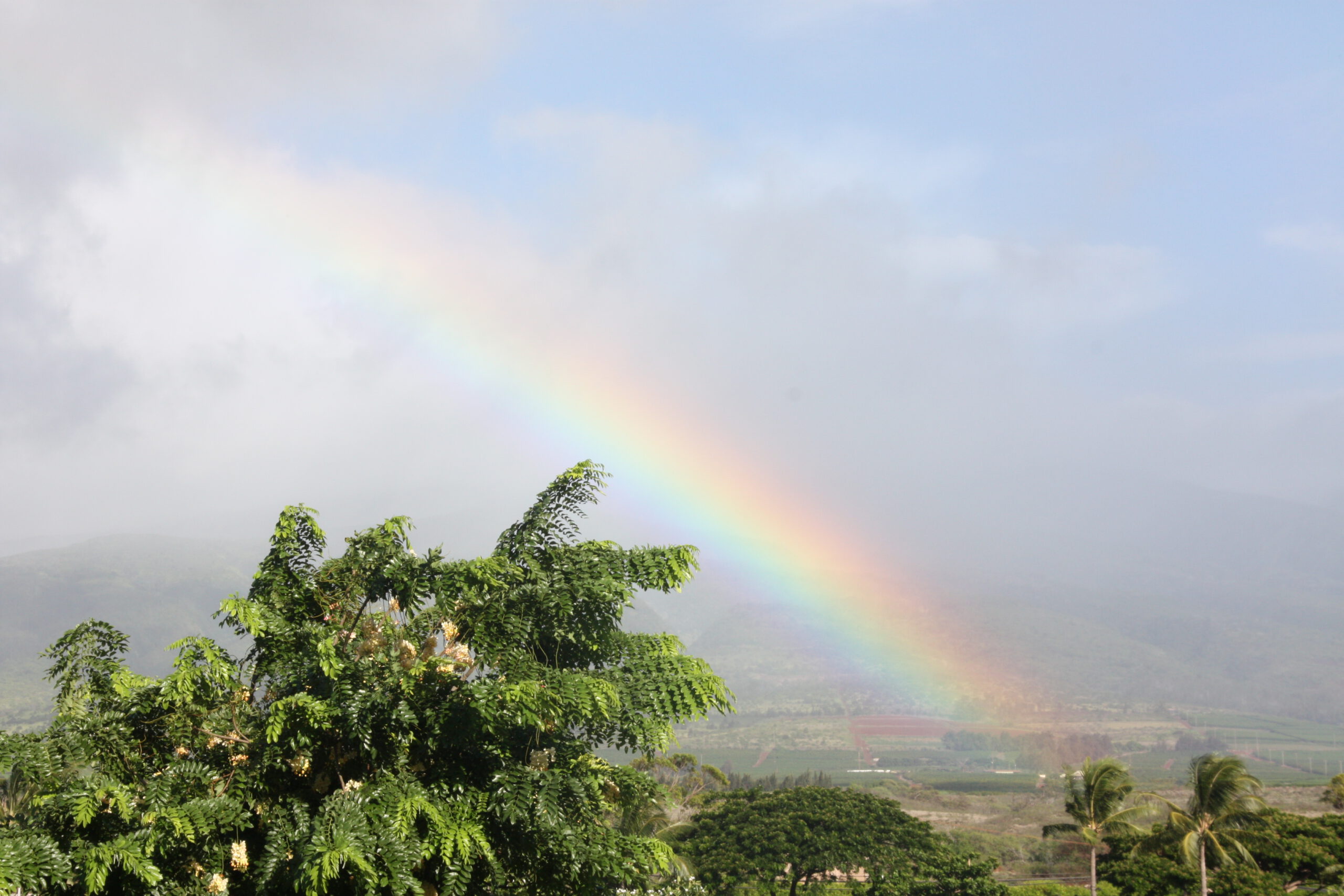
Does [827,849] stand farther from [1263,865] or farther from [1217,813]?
[1263,865]

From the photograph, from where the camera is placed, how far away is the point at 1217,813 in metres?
34.0

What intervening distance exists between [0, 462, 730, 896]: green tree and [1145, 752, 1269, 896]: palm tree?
106ft

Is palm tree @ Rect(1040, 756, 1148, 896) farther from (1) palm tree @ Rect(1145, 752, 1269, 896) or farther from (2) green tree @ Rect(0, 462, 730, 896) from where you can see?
(2) green tree @ Rect(0, 462, 730, 896)

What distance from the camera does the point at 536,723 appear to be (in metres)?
8.52

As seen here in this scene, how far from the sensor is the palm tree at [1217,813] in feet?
111

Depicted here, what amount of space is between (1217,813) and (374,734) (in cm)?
3639

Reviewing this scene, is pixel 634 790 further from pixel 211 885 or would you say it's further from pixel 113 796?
pixel 113 796

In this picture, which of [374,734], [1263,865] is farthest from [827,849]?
[374,734]

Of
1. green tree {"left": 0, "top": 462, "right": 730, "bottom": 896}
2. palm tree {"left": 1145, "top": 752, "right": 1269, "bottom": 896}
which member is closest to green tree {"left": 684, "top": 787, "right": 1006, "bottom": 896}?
palm tree {"left": 1145, "top": 752, "right": 1269, "bottom": 896}

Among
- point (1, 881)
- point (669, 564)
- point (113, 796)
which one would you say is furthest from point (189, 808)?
point (669, 564)

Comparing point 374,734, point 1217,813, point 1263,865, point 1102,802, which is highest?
point 374,734

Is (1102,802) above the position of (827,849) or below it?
above

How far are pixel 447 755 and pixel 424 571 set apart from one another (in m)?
2.18

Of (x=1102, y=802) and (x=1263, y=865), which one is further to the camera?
(x=1102, y=802)
